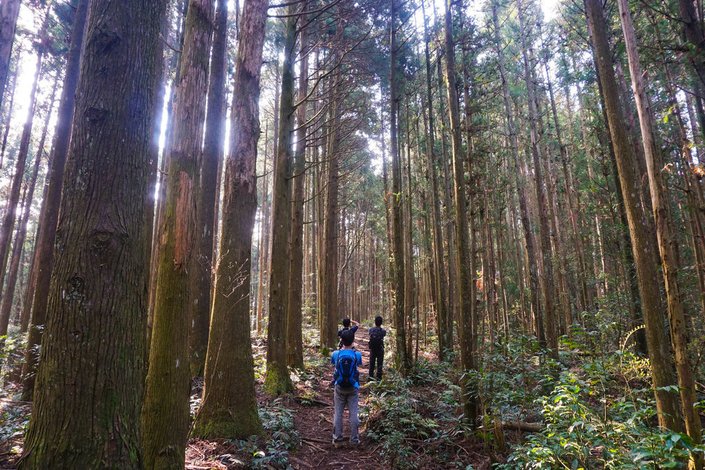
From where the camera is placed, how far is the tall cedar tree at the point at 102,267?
2.13 meters

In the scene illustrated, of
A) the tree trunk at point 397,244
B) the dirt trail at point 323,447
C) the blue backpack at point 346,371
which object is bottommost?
the dirt trail at point 323,447

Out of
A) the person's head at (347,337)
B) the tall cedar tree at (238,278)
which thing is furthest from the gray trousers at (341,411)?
the tall cedar tree at (238,278)

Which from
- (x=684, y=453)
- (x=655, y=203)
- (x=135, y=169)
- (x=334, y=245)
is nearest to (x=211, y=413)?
(x=135, y=169)

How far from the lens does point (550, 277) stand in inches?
425

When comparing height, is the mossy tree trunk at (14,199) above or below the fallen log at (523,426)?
above

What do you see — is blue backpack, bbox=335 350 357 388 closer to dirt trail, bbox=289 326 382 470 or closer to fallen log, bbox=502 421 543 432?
dirt trail, bbox=289 326 382 470

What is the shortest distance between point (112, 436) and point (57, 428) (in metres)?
0.27

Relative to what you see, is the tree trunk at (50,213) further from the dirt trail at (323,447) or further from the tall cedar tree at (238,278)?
the dirt trail at (323,447)

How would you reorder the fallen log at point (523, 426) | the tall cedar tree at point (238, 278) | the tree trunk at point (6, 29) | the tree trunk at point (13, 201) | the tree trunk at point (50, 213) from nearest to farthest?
the tall cedar tree at point (238, 278) < the fallen log at point (523, 426) < the tree trunk at point (6, 29) < the tree trunk at point (50, 213) < the tree trunk at point (13, 201)

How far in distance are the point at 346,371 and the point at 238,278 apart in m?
2.24

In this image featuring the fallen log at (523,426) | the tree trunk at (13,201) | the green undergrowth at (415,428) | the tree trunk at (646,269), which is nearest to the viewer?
the tree trunk at (646,269)

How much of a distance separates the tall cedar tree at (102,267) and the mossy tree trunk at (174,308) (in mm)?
802

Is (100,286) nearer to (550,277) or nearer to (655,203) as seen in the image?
(655,203)

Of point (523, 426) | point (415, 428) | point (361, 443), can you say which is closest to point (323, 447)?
point (361, 443)
